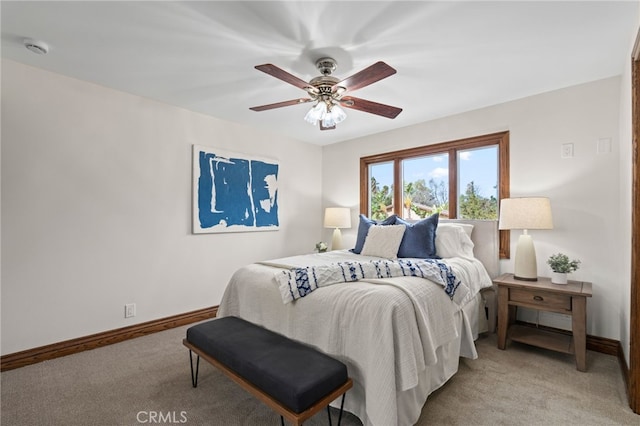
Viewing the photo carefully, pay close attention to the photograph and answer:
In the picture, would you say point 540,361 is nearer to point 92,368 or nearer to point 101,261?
point 92,368

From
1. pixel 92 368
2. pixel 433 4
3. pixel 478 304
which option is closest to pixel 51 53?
pixel 92 368

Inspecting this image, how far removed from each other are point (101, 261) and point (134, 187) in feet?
2.49

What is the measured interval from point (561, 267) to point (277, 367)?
2494mm

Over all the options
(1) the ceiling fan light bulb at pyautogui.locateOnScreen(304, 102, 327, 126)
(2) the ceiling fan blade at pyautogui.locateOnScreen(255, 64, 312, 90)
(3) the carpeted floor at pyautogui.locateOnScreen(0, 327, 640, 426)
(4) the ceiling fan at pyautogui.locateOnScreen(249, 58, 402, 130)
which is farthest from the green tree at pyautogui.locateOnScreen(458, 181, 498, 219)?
(2) the ceiling fan blade at pyautogui.locateOnScreen(255, 64, 312, 90)

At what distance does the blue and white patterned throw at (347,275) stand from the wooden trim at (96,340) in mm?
1873

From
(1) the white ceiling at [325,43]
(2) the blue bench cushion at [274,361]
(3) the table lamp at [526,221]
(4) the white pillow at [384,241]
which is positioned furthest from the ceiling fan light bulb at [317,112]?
(3) the table lamp at [526,221]

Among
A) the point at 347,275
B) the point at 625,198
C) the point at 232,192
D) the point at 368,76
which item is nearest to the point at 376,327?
the point at 347,275

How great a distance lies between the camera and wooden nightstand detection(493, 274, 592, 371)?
2328 mm

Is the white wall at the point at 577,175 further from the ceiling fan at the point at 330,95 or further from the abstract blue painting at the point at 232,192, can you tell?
the abstract blue painting at the point at 232,192

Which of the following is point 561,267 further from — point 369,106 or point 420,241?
point 369,106

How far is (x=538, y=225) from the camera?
265cm

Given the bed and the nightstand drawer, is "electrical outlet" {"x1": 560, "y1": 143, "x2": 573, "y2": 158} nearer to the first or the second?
the nightstand drawer

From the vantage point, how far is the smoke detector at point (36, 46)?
213cm

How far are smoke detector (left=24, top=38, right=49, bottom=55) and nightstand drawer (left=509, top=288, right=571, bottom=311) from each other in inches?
162
